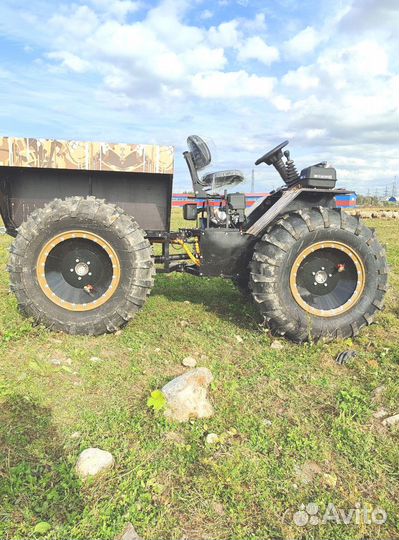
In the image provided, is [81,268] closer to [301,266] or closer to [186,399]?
[186,399]

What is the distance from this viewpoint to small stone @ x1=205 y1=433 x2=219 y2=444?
2.69 meters

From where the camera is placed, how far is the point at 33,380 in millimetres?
3375

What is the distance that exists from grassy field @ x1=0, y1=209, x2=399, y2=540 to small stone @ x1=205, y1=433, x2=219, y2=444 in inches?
2.1

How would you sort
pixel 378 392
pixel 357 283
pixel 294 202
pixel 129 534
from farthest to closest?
pixel 294 202
pixel 357 283
pixel 378 392
pixel 129 534

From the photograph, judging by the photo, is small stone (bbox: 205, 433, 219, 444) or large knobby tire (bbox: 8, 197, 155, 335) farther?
large knobby tire (bbox: 8, 197, 155, 335)

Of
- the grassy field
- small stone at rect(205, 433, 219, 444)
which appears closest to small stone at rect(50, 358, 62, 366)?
the grassy field

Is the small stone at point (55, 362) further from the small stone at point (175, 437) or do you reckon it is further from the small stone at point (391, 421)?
the small stone at point (391, 421)

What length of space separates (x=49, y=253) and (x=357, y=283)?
3286 mm

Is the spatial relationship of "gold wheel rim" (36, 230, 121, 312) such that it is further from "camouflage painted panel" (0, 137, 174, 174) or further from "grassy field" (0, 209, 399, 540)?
"camouflage painted panel" (0, 137, 174, 174)

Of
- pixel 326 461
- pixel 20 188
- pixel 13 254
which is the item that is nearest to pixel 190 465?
pixel 326 461

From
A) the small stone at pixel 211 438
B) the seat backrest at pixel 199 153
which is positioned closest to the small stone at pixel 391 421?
the small stone at pixel 211 438

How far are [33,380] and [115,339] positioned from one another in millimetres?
1083

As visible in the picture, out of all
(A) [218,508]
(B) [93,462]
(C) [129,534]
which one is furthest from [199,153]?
(C) [129,534]

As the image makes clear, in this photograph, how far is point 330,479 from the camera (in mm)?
2408
